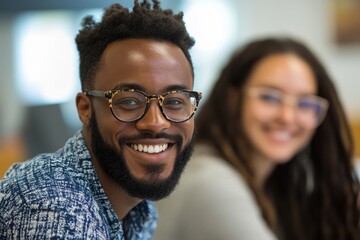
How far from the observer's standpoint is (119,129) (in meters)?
0.54

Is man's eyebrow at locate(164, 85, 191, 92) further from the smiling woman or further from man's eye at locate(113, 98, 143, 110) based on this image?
the smiling woman

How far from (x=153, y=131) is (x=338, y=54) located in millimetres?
3739

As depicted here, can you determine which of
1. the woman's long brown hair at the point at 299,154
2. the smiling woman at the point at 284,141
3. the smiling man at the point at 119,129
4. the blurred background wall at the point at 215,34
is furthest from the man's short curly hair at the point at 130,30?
the blurred background wall at the point at 215,34

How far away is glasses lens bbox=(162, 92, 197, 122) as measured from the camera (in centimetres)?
54

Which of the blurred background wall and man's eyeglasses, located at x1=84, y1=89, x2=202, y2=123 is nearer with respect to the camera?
man's eyeglasses, located at x1=84, y1=89, x2=202, y2=123

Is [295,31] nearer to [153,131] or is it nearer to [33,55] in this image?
[33,55]

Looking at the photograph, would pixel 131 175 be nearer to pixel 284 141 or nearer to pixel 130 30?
pixel 130 30

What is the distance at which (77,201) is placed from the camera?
0.55 metres

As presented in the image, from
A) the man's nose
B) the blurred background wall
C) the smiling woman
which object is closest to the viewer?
the man's nose

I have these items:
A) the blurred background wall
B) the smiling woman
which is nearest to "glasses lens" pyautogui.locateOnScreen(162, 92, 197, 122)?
the smiling woman

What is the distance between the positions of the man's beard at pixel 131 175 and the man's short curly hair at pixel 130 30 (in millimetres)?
53


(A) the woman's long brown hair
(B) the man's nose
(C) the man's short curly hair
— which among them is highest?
(C) the man's short curly hair

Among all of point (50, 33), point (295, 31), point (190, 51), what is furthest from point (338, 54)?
point (190, 51)

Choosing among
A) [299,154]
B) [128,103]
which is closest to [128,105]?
[128,103]
